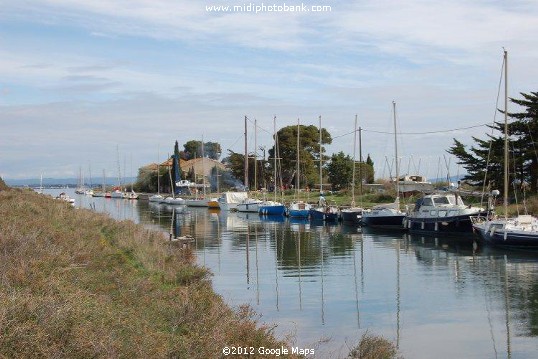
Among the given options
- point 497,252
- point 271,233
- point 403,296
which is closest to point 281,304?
point 403,296

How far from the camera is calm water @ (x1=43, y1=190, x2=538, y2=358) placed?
18.0 meters

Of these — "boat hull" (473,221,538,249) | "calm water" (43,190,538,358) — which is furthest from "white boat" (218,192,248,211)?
"boat hull" (473,221,538,249)

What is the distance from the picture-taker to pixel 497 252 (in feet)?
123

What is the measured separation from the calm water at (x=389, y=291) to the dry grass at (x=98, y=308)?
3075mm

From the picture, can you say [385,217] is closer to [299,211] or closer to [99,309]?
[299,211]

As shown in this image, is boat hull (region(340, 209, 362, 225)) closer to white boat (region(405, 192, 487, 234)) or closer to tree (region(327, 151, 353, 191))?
white boat (region(405, 192, 487, 234))

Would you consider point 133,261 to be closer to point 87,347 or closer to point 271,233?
point 87,347

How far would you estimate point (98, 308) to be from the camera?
10.8 meters

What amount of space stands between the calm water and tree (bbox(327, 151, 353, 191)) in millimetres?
51246

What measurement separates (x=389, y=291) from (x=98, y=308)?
54.2 feet

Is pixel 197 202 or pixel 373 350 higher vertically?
pixel 197 202

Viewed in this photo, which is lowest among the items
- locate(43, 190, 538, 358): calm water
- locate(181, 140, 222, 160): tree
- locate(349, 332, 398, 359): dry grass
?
locate(43, 190, 538, 358): calm water

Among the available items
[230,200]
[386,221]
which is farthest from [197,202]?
[386,221]

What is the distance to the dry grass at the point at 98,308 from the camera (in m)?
8.80
